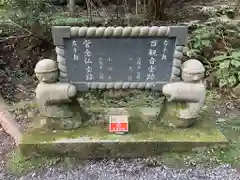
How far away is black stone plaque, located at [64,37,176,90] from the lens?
9.25 feet

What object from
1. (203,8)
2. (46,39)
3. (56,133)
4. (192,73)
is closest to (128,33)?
(192,73)

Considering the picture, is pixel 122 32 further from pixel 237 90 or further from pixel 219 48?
pixel 219 48

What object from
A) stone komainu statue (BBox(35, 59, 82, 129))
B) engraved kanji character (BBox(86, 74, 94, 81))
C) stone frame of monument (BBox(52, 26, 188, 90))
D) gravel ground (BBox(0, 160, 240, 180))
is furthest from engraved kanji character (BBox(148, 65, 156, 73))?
gravel ground (BBox(0, 160, 240, 180))

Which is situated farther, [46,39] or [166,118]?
[46,39]

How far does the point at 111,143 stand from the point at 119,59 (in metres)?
0.76

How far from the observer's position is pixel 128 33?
9.08 feet

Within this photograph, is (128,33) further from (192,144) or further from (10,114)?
(10,114)

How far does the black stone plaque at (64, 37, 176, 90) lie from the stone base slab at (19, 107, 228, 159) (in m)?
0.50

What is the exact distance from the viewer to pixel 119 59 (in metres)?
2.89

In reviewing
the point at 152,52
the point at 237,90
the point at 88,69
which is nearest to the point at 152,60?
the point at 152,52

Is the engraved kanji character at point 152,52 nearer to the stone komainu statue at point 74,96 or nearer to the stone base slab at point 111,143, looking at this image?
the stone komainu statue at point 74,96

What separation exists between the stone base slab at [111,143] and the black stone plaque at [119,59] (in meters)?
0.50

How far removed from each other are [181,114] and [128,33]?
2.95ft

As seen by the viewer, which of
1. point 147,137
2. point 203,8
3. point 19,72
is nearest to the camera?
point 147,137
